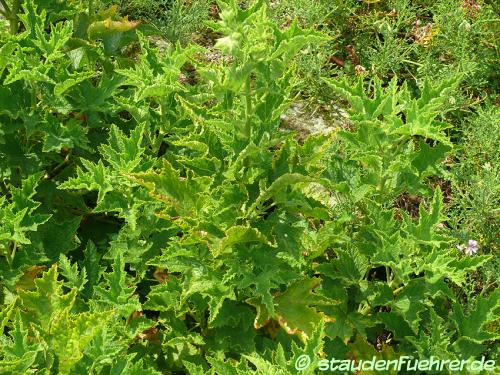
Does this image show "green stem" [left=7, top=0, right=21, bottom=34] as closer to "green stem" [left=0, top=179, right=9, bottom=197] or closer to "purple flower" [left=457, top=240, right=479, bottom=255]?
"green stem" [left=0, top=179, right=9, bottom=197]

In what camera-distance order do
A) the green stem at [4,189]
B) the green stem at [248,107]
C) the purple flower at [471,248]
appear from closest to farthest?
the green stem at [248,107] → the green stem at [4,189] → the purple flower at [471,248]

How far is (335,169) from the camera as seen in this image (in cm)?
271

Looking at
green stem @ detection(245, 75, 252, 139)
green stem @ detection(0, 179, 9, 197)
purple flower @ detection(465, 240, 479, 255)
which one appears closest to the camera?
green stem @ detection(245, 75, 252, 139)

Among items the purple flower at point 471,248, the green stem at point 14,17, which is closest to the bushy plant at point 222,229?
the green stem at point 14,17

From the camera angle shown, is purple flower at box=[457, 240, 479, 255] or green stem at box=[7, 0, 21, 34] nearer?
green stem at box=[7, 0, 21, 34]

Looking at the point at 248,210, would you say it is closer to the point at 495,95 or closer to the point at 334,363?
the point at 334,363

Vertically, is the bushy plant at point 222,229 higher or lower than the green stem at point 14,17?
lower

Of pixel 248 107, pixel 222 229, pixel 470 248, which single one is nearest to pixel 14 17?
pixel 248 107

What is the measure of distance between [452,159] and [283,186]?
2.00 metres

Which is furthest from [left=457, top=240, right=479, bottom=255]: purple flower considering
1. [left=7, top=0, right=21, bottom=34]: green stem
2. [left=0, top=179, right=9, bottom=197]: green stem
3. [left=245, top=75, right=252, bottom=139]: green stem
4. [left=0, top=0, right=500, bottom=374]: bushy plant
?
[left=7, top=0, right=21, bottom=34]: green stem

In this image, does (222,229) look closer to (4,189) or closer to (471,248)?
(4,189)

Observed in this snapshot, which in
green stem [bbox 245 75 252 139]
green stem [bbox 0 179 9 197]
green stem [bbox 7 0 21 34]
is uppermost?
green stem [bbox 245 75 252 139]

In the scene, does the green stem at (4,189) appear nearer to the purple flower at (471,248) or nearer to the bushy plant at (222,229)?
the bushy plant at (222,229)

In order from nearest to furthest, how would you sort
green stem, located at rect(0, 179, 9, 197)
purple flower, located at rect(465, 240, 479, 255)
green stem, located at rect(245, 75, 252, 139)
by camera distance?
green stem, located at rect(245, 75, 252, 139) < green stem, located at rect(0, 179, 9, 197) < purple flower, located at rect(465, 240, 479, 255)
